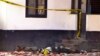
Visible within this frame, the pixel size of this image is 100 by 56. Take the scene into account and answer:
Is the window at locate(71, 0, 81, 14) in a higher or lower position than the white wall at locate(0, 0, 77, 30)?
higher

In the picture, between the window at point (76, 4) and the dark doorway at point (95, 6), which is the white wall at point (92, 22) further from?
the window at point (76, 4)

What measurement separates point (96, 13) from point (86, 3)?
576mm

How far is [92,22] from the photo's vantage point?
15680mm

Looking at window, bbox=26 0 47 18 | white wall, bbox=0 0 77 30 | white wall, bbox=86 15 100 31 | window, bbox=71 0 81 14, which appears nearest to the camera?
white wall, bbox=0 0 77 30

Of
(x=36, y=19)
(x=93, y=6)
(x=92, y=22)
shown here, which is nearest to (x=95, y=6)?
(x=93, y=6)

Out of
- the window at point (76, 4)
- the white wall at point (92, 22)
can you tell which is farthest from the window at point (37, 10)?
the white wall at point (92, 22)

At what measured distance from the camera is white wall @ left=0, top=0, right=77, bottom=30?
15.1 metres

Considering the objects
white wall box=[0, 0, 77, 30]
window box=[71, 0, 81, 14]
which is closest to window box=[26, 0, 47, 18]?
white wall box=[0, 0, 77, 30]

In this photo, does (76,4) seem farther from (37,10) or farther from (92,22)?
(37,10)

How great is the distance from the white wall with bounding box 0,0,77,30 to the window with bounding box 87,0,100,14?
670 mm

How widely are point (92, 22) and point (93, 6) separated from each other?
0.65m

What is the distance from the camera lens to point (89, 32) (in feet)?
51.7

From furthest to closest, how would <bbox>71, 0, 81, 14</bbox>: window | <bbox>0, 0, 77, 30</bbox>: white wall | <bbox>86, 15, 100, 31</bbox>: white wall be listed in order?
<bbox>86, 15, 100, 31</bbox>: white wall < <bbox>71, 0, 81, 14</bbox>: window < <bbox>0, 0, 77, 30</bbox>: white wall

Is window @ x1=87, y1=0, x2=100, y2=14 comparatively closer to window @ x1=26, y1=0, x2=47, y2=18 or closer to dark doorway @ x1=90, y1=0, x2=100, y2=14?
dark doorway @ x1=90, y1=0, x2=100, y2=14
